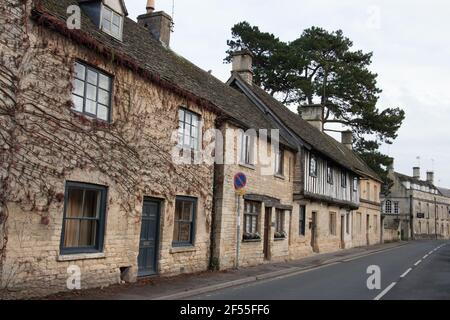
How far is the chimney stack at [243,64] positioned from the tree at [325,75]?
12440 millimetres

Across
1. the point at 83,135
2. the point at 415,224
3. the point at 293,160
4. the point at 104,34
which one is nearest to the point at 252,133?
the point at 293,160

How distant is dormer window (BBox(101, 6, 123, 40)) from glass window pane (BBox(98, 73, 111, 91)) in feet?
5.78

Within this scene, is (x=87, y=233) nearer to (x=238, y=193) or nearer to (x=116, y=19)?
(x=116, y=19)

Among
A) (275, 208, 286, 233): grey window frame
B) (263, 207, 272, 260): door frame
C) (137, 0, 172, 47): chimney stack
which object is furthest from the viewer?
(275, 208, 286, 233): grey window frame

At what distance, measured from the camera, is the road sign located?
1509cm

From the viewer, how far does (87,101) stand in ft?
33.8

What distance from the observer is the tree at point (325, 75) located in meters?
36.2

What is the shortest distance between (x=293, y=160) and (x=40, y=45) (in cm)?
1460

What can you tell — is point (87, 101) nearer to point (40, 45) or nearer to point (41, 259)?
point (40, 45)

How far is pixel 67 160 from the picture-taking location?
956 cm

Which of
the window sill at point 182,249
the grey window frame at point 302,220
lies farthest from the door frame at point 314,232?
the window sill at point 182,249

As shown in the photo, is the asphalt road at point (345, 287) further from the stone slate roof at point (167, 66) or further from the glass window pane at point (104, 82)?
the stone slate roof at point (167, 66)

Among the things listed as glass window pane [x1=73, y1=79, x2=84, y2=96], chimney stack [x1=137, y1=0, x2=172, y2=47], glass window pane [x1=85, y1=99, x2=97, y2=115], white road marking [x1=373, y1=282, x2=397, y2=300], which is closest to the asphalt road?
white road marking [x1=373, y1=282, x2=397, y2=300]

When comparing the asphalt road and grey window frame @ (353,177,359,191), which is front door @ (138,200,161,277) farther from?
grey window frame @ (353,177,359,191)
